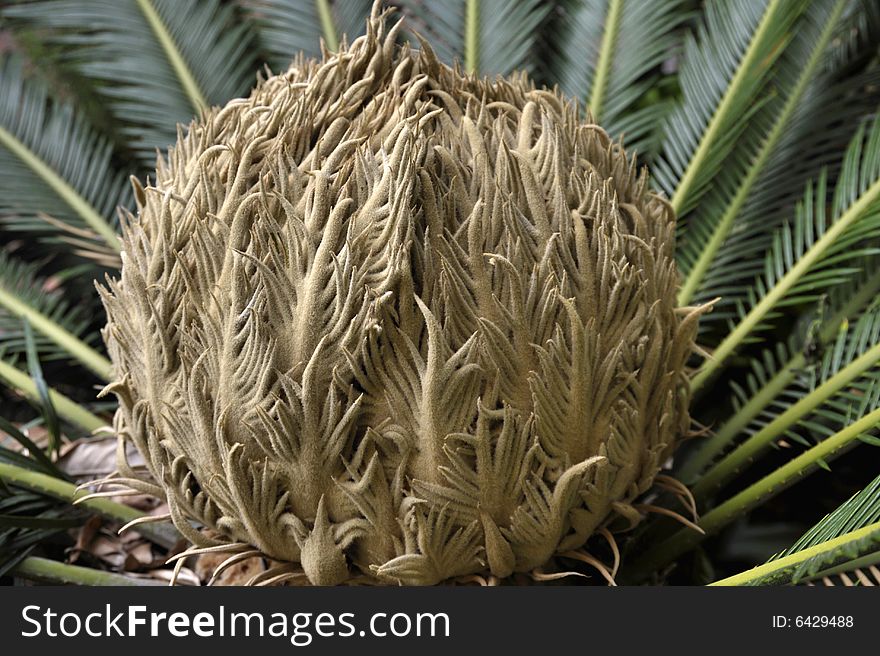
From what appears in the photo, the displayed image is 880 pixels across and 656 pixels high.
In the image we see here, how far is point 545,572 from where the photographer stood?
1.01 metres

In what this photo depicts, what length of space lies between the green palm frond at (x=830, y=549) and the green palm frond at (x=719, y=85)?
2.17ft

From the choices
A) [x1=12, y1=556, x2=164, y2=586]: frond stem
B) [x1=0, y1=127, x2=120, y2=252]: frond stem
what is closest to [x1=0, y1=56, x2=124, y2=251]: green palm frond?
[x1=0, y1=127, x2=120, y2=252]: frond stem

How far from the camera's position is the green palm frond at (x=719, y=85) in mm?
1364

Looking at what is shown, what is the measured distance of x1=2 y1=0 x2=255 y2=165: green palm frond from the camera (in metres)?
1.55

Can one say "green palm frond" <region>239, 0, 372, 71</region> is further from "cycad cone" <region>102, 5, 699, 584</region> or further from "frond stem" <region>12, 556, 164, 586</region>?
"frond stem" <region>12, 556, 164, 586</region>

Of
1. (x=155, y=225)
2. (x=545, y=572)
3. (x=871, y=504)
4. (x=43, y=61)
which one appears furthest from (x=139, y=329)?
(x=43, y=61)

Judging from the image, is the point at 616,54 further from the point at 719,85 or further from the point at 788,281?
the point at 788,281

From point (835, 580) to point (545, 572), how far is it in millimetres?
331

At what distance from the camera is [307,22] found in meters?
1.59

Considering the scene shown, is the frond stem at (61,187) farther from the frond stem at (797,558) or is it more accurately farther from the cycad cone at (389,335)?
the frond stem at (797,558)

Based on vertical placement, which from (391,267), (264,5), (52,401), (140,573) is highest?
(264,5)

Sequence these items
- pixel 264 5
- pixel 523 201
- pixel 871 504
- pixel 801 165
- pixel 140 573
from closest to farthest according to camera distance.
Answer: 1. pixel 871 504
2. pixel 523 201
3. pixel 140 573
4. pixel 801 165
5. pixel 264 5

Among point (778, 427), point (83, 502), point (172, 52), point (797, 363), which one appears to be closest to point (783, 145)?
point (797, 363)

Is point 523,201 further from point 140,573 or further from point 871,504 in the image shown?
point 140,573
